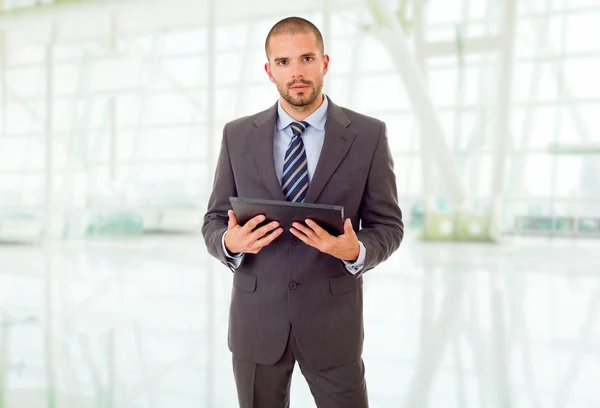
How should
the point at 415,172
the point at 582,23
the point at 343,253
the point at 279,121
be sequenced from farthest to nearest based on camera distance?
the point at 415,172, the point at 582,23, the point at 279,121, the point at 343,253

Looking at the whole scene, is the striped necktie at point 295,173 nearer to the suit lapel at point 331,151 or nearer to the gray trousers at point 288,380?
the suit lapel at point 331,151

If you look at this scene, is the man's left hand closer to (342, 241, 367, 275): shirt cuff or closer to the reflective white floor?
(342, 241, 367, 275): shirt cuff

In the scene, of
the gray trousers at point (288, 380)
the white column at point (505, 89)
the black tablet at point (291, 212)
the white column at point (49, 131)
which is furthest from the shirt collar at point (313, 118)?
the white column at point (49, 131)

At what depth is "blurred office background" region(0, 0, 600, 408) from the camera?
4.55 metres

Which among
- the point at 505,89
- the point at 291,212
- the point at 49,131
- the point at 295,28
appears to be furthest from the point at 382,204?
the point at 49,131

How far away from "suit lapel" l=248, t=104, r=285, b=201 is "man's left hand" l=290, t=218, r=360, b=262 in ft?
0.68

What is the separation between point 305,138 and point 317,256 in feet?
1.31

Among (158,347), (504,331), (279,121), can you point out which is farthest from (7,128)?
(279,121)

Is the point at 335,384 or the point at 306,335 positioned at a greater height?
the point at 306,335

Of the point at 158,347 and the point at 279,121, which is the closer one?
the point at 279,121

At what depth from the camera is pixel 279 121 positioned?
1962 mm

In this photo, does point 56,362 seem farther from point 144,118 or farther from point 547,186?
point 144,118

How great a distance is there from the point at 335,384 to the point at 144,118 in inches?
864

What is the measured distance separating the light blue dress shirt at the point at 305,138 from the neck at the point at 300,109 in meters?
0.01
